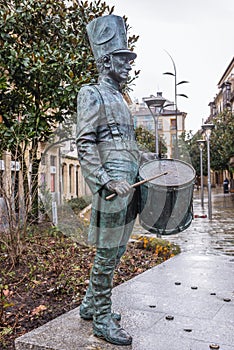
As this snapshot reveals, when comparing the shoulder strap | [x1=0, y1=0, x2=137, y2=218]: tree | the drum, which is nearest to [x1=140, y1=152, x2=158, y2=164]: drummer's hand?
the drum

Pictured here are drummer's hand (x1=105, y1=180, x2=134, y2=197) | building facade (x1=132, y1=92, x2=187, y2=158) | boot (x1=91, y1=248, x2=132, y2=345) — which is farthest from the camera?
building facade (x1=132, y1=92, x2=187, y2=158)

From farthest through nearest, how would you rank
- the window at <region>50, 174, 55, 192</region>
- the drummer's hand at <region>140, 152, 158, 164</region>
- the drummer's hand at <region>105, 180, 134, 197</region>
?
the window at <region>50, 174, 55, 192</region> → the drummer's hand at <region>140, 152, 158, 164</region> → the drummer's hand at <region>105, 180, 134, 197</region>

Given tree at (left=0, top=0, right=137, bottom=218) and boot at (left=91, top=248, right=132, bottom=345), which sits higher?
tree at (left=0, top=0, right=137, bottom=218)

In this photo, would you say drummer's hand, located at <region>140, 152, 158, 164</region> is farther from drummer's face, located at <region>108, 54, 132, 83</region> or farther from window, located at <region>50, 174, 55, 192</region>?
window, located at <region>50, 174, 55, 192</region>

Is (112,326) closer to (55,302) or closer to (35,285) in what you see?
(55,302)

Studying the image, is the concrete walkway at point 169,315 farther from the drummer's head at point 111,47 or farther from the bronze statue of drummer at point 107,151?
the drummer's head at point 111,47

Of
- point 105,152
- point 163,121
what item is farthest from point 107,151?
point 163,121

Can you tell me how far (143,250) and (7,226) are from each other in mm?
2485

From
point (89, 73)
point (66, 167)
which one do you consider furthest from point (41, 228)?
point (89, 73)

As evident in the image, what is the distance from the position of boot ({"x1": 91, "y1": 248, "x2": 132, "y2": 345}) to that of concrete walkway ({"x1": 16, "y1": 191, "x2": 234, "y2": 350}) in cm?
10

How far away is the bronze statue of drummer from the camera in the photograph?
3.02 metres

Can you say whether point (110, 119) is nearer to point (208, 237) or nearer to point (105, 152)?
point (105, 152)

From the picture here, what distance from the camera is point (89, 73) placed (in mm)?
8336

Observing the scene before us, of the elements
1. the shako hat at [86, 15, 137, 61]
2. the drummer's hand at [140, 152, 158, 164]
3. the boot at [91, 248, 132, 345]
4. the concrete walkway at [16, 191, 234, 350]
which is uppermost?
the shako hat at [86, 15, 137, 61]
